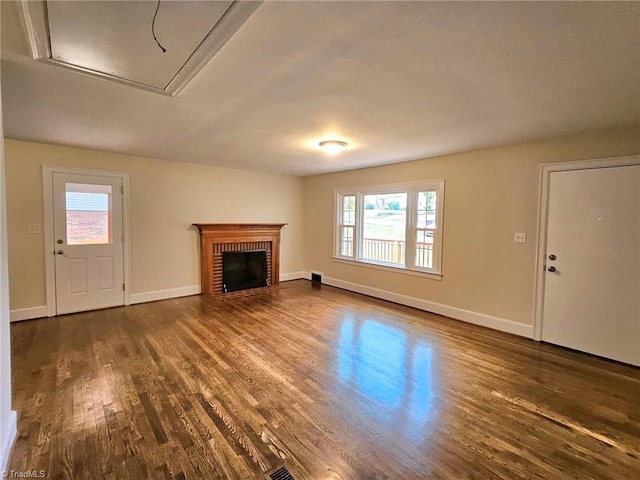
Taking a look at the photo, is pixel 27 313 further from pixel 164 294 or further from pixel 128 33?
pixel 128 33

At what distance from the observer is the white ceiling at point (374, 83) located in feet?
4.94

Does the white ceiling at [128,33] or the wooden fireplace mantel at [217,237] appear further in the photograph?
the wooden fireplace mantel at [217,237]

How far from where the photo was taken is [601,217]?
322 cm

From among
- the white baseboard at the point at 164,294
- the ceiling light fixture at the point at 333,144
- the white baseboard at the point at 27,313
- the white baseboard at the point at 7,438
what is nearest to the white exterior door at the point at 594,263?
the ceiling light fixture at the point at 333,144

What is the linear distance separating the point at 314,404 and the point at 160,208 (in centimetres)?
425

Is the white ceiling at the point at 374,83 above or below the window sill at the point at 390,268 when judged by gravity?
above

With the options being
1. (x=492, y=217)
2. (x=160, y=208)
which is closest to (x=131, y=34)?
(x=160, y=208)

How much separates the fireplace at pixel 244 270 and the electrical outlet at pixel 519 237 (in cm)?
438

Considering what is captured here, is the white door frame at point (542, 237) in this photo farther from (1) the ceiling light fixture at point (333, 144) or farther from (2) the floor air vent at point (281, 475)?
(2) the floor air vent at point (281, 475)

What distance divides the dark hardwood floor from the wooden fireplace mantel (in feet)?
5.62

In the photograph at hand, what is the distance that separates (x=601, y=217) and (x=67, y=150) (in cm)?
662

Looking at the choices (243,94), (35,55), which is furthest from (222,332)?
(35,55)

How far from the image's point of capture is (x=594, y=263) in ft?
10.7

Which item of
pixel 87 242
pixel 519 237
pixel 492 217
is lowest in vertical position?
pixel 87 242
